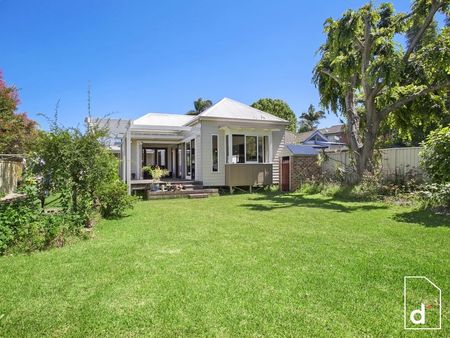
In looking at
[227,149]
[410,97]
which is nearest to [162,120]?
[227,149]

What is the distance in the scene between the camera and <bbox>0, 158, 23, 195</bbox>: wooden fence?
36.8 feet

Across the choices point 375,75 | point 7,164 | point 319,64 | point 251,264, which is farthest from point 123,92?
point 251,264

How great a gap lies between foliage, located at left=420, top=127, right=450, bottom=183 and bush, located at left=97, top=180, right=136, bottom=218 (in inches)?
332

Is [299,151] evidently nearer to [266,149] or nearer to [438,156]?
[266,149]

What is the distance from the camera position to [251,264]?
4.14m

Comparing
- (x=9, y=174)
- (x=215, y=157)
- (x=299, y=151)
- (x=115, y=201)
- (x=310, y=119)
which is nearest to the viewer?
(x=115, y=201)

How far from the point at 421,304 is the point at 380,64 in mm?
10608

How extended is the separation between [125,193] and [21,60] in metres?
7.98

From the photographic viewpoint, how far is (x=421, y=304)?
293 centimetres

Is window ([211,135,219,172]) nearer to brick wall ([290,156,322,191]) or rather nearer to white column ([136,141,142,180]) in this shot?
brick wall ([290,156,322,191])

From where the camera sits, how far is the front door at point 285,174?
49.4ft

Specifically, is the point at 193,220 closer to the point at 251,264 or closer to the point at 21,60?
the point at 251,264

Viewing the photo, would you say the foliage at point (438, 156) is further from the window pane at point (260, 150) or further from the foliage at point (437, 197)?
the window pane at point (260, 150)

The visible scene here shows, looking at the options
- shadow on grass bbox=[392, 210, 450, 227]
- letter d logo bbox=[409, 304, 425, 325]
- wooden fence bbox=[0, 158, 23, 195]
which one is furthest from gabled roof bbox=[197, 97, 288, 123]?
letter d logo bbox=[409, 304, 425, 325]
